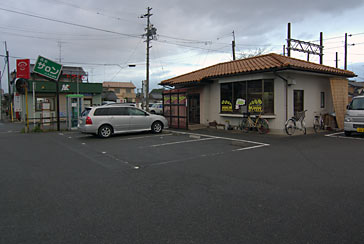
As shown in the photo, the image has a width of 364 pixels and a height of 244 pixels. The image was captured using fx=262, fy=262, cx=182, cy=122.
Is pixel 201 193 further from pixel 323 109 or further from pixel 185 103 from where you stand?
pixel 323 109

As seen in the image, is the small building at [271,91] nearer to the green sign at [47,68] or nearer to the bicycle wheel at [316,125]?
the bicycle wheel at [316,125]

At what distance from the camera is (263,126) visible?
1291 cm

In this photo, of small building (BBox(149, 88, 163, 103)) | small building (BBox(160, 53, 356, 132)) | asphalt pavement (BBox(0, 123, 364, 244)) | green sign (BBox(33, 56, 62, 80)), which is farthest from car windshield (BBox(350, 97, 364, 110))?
small building (BBox(149, 88, 163, 103))

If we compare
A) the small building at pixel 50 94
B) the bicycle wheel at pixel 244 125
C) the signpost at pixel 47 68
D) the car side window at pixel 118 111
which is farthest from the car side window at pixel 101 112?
the small building at pixel 50 94

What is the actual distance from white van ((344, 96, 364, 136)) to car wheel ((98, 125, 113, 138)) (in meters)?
10.8

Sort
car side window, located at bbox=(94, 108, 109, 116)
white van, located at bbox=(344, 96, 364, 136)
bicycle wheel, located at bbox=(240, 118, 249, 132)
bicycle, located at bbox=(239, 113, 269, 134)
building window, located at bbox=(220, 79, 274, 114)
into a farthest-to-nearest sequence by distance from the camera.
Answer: bicycle wheel, located at bbox=(240, 118, 249, 132), building window, located at bbox=(220, 79, 274, 114), bicycle, located at bbox=(239, 113, 269, 134), car side window, located at bbox=(94, 108, 109, 116), white van, located at bbox=(344, 96, 364, 136)

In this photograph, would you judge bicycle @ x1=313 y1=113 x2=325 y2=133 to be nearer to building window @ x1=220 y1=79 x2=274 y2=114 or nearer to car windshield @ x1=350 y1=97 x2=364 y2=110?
car windshield @ x1=350 y1=97 x2=364 y2=110

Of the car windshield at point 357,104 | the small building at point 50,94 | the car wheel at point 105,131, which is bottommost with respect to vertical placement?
the car wheel at point 105,131

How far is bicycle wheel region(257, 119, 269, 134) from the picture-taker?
1281 centimetres

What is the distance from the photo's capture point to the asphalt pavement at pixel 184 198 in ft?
10.6

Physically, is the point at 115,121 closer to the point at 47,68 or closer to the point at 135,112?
the point at 135,112

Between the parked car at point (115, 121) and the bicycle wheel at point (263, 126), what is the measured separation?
511cm

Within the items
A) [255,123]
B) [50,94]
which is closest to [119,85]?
[50,94]

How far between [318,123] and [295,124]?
7.90 ft
